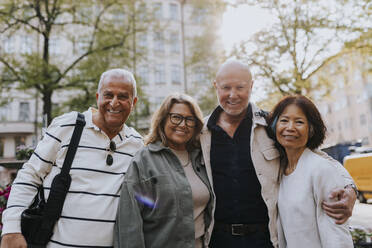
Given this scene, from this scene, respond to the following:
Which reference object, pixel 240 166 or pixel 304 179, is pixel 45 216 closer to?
pixel 240 166

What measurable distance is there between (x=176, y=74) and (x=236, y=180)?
31.1m

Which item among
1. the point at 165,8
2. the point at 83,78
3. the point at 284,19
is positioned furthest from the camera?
the point at 165,8

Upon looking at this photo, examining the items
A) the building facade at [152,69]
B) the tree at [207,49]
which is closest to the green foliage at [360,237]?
the tree at [207,49]

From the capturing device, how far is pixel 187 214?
2602 millimetres

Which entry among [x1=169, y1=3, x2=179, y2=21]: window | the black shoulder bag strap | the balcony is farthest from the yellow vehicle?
[x1=169, y1=3, x2=179, y2=21]: window

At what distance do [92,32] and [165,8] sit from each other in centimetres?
2188

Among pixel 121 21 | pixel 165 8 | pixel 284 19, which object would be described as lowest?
pixel 284 19

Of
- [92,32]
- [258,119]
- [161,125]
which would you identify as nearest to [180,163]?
[161,125]

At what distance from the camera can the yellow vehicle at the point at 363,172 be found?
12961 millimetres

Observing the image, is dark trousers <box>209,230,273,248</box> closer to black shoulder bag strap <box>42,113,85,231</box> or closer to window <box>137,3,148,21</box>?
black shoulder bag strap <box>42,113,85,231</box>

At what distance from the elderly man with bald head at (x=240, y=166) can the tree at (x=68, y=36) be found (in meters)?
10.3

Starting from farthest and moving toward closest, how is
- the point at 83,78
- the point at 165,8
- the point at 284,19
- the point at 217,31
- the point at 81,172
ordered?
the point at 165,8 → the point at 217,31 → the point at 83,78 → the point at 284,19 → the point at 81,172

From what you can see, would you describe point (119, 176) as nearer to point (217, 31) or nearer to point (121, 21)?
point (121, 21)

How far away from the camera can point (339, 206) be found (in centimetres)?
227
